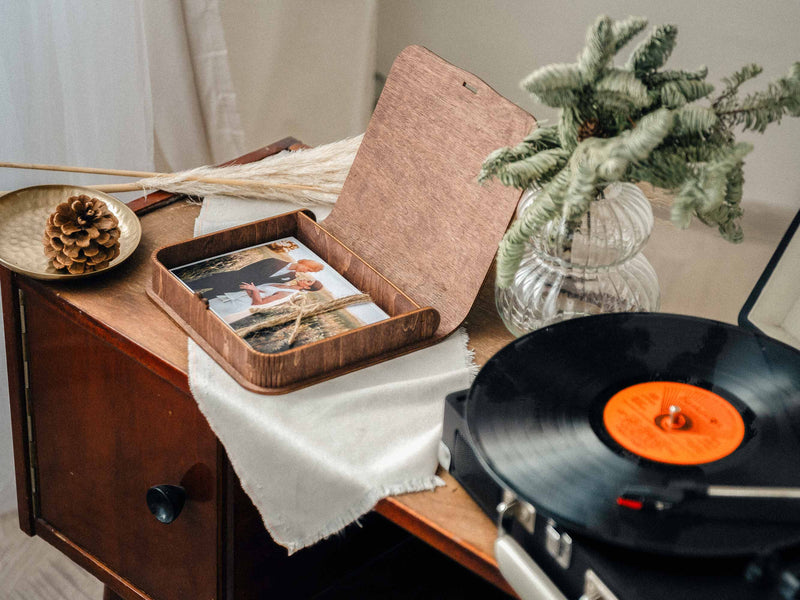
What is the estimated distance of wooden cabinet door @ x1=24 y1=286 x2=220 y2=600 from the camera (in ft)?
3.05

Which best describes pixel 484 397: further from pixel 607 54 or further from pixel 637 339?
pixel 607 54

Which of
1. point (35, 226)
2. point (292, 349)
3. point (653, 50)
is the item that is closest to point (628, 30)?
point (653, 50)

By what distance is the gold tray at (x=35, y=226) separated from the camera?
3.12 ft

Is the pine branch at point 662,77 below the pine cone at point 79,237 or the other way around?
the other way around

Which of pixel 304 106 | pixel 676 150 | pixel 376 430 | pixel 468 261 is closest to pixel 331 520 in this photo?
pixel 376 430

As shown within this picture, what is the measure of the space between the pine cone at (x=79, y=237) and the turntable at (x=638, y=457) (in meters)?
0.45

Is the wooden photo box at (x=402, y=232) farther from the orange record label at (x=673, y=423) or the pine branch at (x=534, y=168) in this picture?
the orange record label at (x=673, y=423)

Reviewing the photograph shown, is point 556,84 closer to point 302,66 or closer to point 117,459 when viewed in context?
point 117,459

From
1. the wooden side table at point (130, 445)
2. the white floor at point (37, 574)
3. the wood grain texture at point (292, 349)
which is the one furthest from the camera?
the white floor at point (37, 574)

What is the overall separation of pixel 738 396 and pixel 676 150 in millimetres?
202

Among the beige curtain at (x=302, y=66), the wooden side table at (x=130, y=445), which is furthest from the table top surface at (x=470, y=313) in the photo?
the beige curtain at (x=302, y=66)

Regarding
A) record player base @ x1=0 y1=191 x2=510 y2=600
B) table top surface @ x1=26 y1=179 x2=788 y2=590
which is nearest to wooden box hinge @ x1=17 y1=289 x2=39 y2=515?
record player base @ x1=0 y1=191 x2=510 y2=600

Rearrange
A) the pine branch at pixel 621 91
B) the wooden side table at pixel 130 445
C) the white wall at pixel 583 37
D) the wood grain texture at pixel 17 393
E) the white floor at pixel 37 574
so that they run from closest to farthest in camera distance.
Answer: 1. the pine branch at pixel 621 91
2. the wooden side table at pixel 130 445
3. the wood grain texture at pixel 17 393
4. the white floor at pixel 37 574
5. the white wall at pixel 583 37

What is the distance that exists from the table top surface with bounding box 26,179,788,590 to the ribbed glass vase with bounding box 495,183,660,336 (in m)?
0.05
